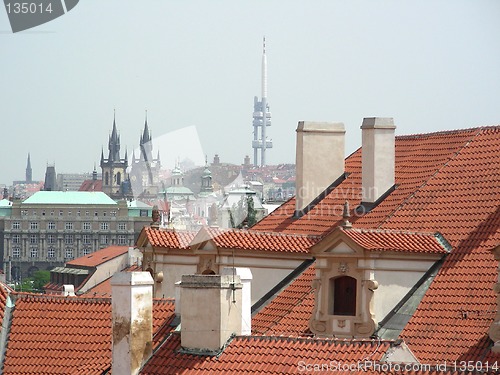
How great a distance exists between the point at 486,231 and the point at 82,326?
21.8 ft

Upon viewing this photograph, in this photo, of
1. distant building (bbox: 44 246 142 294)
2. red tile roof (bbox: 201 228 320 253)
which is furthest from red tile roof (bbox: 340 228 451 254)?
distant building (bbox: 44 246 142 294)

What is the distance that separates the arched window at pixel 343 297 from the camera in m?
29.2

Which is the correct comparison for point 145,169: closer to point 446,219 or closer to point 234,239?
point 234,239

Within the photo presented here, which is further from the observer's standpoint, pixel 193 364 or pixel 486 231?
pixel 486 231

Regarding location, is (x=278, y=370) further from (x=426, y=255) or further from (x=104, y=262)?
(x=104, y=262)

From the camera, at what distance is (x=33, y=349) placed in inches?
1077

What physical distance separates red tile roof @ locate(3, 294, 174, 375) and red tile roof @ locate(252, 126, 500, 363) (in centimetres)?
384

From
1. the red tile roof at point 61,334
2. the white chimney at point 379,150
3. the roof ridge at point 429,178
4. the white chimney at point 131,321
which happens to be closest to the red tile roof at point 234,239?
the roof ridge at point 429,178

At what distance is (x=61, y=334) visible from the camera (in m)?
27.5

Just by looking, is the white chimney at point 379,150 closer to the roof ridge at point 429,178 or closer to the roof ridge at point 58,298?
the roof ridge at point 429,178

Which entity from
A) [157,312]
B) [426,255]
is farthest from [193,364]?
[426,255]

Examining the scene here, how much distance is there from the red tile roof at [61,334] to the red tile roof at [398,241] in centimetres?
348

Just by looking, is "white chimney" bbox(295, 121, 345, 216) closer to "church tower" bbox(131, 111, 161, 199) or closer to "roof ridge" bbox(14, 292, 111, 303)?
"church tower" bbox(131, 111, 161, 199)

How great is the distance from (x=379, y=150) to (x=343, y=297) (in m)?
6.36
